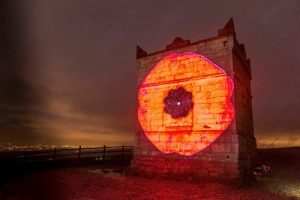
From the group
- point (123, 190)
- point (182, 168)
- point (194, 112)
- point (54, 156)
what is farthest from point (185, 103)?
point (54, 156)

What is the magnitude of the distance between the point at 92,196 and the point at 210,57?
798 centimetres

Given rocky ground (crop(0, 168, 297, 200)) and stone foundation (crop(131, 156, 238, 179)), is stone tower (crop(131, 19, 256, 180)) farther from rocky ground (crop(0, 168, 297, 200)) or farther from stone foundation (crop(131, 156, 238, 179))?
rocky ground (crop(0, 168, 297, 200))

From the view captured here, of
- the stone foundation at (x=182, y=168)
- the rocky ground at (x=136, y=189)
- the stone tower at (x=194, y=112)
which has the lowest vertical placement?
the rocky ground at (x=136, y=189)

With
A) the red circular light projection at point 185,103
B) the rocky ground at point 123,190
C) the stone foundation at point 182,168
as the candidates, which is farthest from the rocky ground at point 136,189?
the red circular light projection at point 185,103

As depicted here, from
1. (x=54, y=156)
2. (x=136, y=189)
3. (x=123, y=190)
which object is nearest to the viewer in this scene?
(x=123, y=190)

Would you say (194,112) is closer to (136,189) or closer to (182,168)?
(182,168)

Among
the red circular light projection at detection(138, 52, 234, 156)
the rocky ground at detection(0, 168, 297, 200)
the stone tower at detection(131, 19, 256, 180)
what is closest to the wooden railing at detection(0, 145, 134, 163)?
the rocky ground at detection(0, 168, 297, 200)

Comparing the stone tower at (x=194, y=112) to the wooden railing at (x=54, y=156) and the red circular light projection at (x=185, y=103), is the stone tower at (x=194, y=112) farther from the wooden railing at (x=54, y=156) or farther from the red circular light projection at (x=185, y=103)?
the wooden railing at (x=54, y=156)

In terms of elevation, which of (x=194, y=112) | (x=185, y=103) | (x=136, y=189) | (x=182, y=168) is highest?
(x=185, y=103)

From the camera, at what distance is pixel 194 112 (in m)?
10.9

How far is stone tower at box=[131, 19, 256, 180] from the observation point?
9.92 metres

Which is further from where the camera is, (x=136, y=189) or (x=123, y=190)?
(x=136, y=189)

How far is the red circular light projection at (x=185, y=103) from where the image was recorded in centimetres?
1024

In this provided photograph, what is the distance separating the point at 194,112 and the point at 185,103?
0.69 meters
